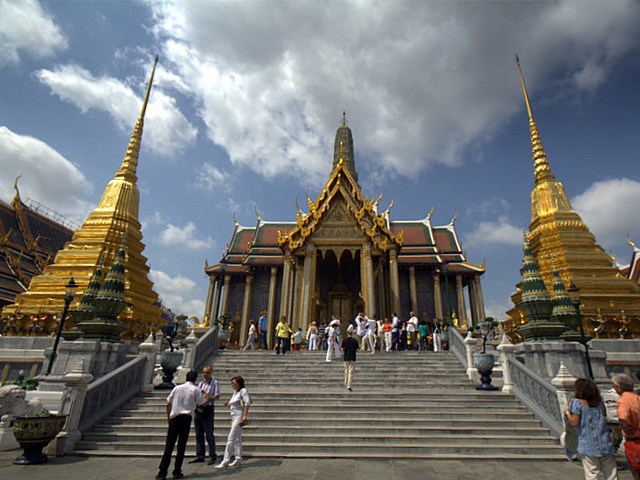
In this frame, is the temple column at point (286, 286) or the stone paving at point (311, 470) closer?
the stone paving at point (311, 470)

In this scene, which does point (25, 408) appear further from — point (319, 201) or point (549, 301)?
point (319, 201)

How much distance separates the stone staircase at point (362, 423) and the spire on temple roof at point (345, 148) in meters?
30.2

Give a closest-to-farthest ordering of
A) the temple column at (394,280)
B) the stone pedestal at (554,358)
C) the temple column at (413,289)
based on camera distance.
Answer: the stone pedestal at (554,358), the temple column at (394,280), the temple column at (413,289)

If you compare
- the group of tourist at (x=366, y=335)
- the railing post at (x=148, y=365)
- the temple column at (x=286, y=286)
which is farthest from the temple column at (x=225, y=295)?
the railing post at (x=148, y=365)

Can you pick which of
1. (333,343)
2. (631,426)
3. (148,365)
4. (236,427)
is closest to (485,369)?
(333,343)

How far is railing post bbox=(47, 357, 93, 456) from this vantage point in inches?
244

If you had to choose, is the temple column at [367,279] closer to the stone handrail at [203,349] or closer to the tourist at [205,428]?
the stone handrail at [203,349]

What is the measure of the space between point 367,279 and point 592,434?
47.0 feet

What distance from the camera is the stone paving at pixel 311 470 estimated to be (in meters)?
4.85

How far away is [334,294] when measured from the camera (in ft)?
71.7

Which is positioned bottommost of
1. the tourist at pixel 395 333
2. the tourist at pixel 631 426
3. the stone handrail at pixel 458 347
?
the tourist at pixel 631 426

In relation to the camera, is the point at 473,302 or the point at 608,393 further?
the point at 473,302

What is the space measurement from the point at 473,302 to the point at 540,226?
6886mm

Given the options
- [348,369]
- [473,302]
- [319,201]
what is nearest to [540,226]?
[473,302]
